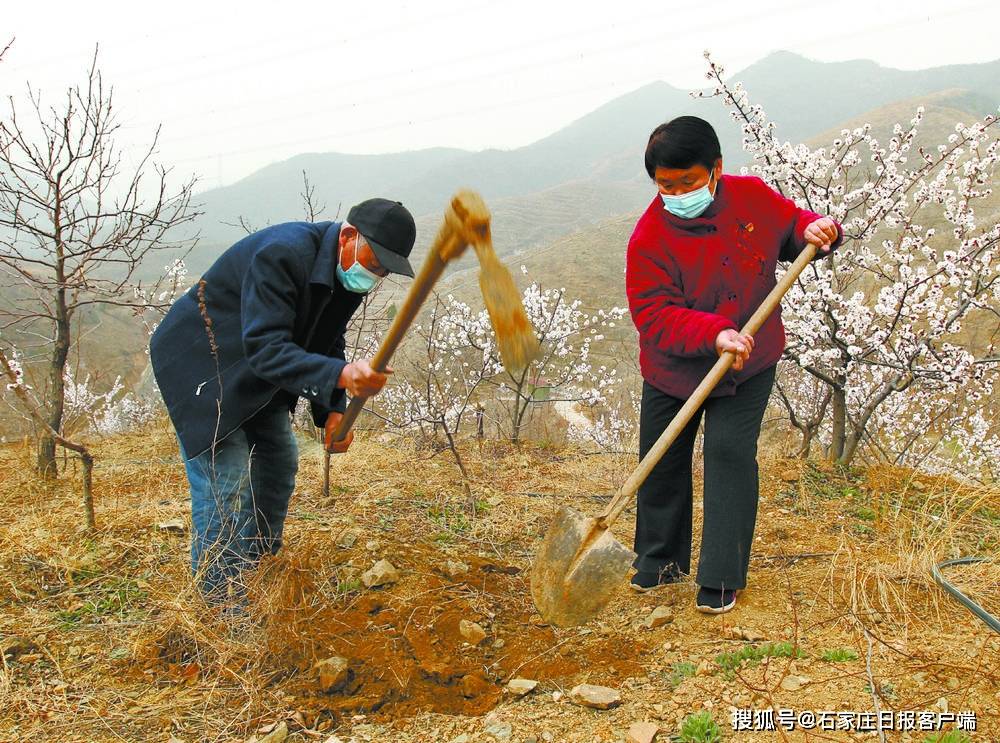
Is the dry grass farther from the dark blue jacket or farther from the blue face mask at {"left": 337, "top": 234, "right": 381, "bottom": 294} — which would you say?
the blue face mask at {"left": 337, "top": 234, "right": 381, "bottom": 294}

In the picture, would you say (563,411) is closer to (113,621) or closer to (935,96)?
(113,621)

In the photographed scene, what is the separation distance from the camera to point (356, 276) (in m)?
2.50

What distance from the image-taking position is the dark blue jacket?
2.32 metres

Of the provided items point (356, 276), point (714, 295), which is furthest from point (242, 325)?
point (714, 295)

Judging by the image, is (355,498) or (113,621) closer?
(113,621)

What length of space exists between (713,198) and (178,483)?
4131 mm

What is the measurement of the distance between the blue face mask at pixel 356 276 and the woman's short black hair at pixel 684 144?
1161mm

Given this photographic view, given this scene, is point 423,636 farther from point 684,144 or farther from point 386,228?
point 684,144

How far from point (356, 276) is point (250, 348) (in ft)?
1.54

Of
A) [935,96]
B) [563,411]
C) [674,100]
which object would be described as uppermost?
[674,100]

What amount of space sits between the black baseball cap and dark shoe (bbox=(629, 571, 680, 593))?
169 cm

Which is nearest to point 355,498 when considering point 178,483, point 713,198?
point 178,483

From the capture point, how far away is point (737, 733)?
6.13 feet

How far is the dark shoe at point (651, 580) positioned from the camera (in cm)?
295
